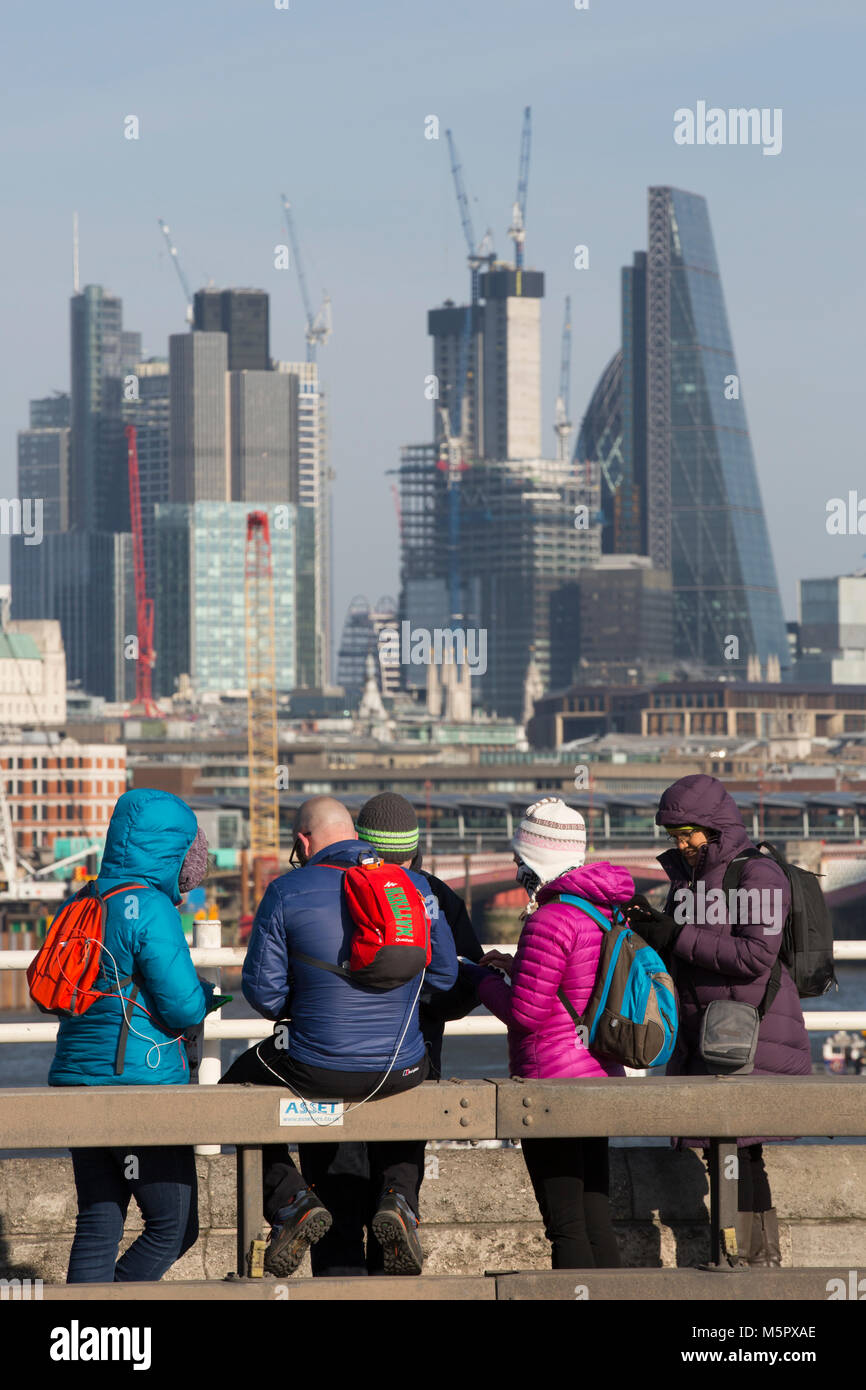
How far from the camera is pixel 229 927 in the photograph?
97938 millimetres

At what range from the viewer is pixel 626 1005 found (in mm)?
7336

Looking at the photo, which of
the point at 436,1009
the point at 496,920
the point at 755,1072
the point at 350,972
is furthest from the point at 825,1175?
the point at 496,920

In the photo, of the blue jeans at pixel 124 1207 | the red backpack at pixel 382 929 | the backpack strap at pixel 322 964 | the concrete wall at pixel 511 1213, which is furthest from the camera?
the concrete wall at pixel 511 1213

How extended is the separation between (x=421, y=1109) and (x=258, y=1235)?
77 cm

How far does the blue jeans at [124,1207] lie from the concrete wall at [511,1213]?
147 centimetres

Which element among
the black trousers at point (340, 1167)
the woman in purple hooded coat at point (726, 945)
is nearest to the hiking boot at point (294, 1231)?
the black trousers at point (340, 1167)

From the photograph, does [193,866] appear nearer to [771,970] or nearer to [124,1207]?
[124,1207]

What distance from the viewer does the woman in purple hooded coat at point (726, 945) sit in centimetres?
775

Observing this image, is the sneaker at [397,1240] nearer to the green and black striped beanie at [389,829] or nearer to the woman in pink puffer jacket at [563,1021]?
the woman in pink puffer jacket at [563,1021]

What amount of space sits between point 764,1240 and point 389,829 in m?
2.44

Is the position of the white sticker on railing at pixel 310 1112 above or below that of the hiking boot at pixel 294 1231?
above

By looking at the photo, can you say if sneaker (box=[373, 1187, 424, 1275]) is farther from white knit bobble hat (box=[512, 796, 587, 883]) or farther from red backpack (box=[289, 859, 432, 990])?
white knit bobble hat (box=[512, 796, 587, 883])
